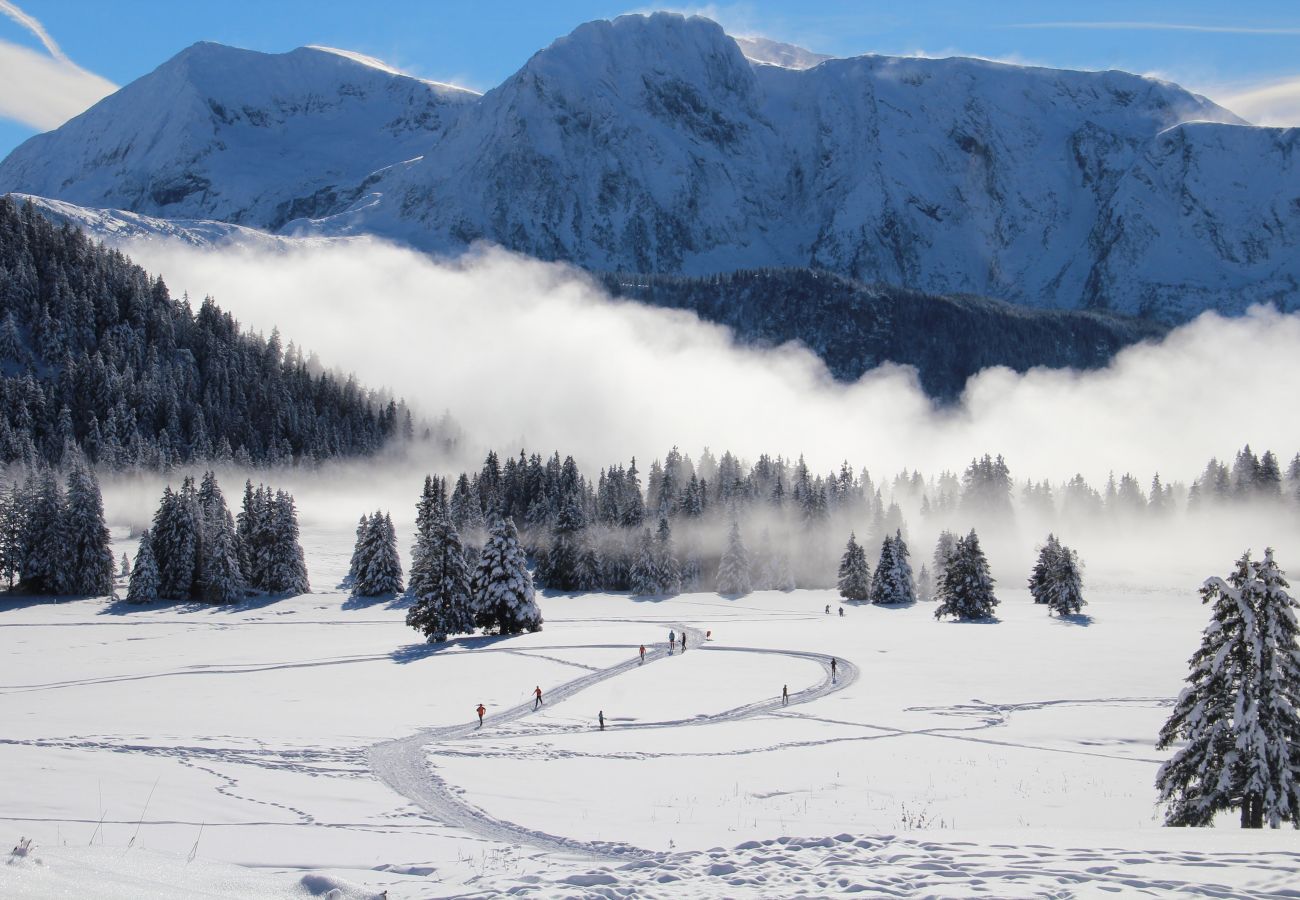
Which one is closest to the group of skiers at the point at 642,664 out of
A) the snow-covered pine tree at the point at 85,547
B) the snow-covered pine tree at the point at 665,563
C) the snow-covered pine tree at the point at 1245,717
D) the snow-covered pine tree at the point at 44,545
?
the snow-covered pine tree at the point at 1245,717

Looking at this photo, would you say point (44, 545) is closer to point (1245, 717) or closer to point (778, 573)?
point (778, 573)

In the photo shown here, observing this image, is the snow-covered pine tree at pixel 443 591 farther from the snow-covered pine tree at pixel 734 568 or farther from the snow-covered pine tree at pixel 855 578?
the snow-covered pine tree at pixel 855 578

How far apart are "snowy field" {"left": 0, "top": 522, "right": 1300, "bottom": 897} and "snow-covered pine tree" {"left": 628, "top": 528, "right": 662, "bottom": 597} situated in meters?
36.2

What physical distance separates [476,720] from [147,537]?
238 ft

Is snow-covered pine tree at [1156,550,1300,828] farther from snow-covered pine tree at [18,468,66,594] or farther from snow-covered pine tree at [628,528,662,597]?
snow-covered pine tree at [18,468,66,594]

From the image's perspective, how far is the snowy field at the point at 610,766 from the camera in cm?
1641

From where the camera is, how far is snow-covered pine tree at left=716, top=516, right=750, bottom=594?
11962 centimetres

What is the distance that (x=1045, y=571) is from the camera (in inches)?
4247

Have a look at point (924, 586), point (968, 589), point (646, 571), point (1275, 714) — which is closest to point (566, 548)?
point (646, 571)

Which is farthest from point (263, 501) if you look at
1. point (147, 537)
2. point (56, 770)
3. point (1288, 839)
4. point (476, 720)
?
point (1288, 839)

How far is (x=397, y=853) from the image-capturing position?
21547 mm

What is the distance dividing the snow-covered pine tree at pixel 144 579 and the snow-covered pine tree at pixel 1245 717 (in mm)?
97047

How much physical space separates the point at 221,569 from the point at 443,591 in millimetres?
40479

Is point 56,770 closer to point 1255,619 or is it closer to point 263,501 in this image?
point 1255,619
